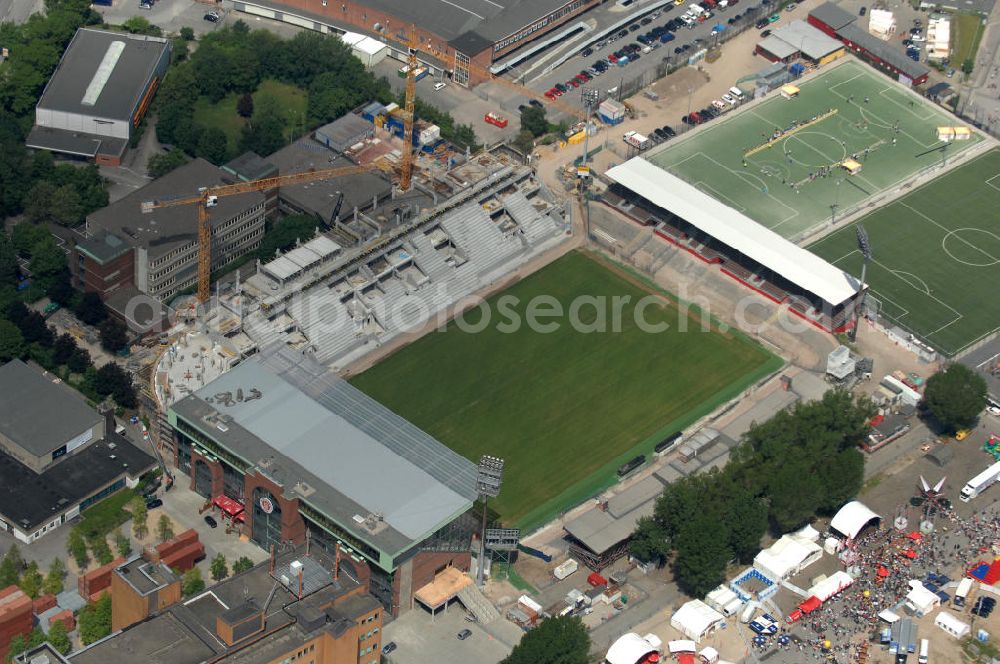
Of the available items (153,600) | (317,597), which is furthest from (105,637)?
(317,597)

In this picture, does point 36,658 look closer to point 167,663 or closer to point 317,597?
point 167,663

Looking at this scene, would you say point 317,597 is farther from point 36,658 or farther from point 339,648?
point 36,658

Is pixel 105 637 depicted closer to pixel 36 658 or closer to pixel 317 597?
pixel 36 658

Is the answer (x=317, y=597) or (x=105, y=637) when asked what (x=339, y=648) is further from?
(x=105, y=637)

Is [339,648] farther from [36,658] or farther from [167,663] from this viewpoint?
[36,658]

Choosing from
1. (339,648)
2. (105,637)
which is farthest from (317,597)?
(105,637)
